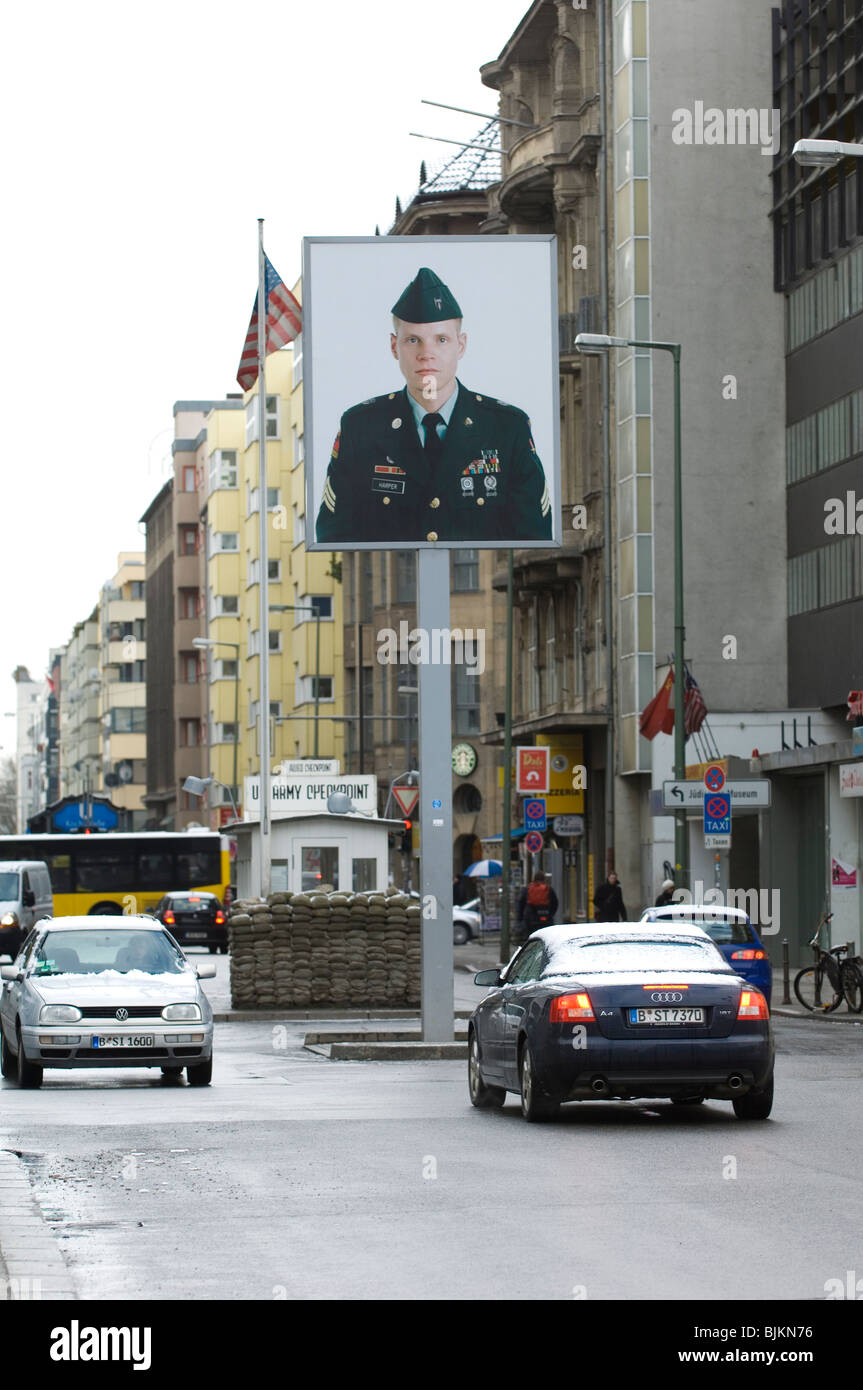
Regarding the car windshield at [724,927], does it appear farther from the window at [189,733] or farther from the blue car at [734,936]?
the window at [189,733]

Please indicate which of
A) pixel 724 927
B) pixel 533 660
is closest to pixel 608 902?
pixel 724 927

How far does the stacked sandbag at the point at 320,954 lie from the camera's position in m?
34.6

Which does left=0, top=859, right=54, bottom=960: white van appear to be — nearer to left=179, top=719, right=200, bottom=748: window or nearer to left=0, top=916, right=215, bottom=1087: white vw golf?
left=0, top=916, right=215, bottom=1087: white vw golf

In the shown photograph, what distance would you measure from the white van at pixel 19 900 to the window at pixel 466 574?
32.0 m

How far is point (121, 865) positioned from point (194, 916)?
765cm

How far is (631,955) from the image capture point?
17.1m

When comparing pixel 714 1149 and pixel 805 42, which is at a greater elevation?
pixel 805 42

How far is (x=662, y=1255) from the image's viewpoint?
10102 millimetres

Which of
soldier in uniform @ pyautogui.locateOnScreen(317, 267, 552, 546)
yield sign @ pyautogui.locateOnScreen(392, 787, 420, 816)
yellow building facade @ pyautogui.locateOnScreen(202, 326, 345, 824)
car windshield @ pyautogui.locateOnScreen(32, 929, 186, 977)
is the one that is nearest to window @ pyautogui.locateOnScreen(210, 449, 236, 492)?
yellow building facade @ pyautogui.locateOnScreen(202, 326, 345, 824)

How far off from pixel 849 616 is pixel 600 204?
46.5 ft

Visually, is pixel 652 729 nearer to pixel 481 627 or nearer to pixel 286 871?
pixel 286 871

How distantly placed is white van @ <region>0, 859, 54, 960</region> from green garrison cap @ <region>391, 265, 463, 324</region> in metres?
31.2

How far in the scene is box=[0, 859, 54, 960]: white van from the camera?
5544cm
